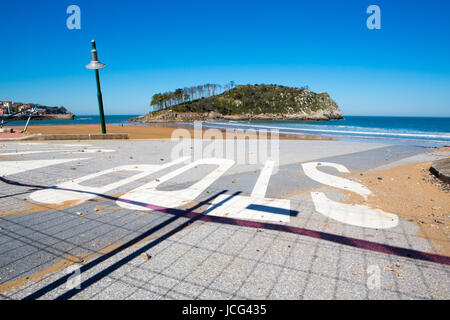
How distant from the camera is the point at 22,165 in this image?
28.6 ft

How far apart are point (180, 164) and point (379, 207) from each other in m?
6.67

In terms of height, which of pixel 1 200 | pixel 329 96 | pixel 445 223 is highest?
pixel 329 96

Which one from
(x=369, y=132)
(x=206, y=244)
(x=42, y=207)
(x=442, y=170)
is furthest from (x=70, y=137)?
(x=369, y=132)

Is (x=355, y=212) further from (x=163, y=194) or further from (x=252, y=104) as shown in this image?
(x=252, y=104)

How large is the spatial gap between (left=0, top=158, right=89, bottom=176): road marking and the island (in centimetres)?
11898

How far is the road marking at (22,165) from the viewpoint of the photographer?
7.82 metres

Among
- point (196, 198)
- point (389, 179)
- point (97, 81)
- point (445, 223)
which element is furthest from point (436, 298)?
point (97, 81)

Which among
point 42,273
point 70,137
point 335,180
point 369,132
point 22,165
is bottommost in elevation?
point 335,180

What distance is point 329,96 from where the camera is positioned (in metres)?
178

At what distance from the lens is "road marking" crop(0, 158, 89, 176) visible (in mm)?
7823

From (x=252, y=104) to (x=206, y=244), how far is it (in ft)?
509

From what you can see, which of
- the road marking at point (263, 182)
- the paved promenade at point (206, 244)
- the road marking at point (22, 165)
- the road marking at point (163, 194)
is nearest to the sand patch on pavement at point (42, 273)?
the paved promenade at point (206, 244)
